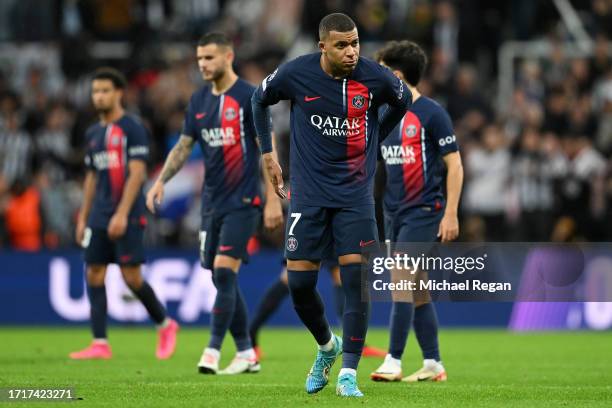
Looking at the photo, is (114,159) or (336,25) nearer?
(336,25)

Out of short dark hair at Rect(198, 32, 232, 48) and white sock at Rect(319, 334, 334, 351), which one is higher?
short dark hair at Rect(198, 32, 232, 48)

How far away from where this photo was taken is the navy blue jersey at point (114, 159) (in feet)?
40.7

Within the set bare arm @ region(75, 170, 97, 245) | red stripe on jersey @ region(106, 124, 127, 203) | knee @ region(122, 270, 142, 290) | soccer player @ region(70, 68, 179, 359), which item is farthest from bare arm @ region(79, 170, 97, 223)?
knee @ region(122, 270, 142, 290)

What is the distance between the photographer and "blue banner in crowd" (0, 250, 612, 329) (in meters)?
17.5

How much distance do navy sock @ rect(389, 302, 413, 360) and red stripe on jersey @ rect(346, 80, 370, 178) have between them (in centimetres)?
185

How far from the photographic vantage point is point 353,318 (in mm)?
8258

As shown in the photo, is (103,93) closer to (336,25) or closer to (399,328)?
(399,328)

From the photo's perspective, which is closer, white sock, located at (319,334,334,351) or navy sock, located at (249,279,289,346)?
white sock, located at (319,334,334,351)

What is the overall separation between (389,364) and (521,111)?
10708mm

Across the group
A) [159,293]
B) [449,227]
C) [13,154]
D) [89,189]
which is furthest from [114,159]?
[13,154]

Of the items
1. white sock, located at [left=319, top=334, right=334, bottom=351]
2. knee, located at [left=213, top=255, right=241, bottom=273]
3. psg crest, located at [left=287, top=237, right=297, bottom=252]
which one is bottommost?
white sock, located at [left=319, top=334, right=334, bottom=351]

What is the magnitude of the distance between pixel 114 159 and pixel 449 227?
4.21m

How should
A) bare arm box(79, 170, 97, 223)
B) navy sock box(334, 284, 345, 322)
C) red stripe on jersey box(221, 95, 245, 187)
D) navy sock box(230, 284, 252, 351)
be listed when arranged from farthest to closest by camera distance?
navy sock box(334, 284, 345, 322)
bare arm box(79, 170, 97, 223)
navy sock box(230, 284, 252, 351)
red stripe on jersey box(221, 95, 245, 187)

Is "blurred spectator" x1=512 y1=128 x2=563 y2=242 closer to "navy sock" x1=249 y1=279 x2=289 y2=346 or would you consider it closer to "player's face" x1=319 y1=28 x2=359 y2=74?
"navy sock" x1=249 y1=279 x2=289 y2=346
